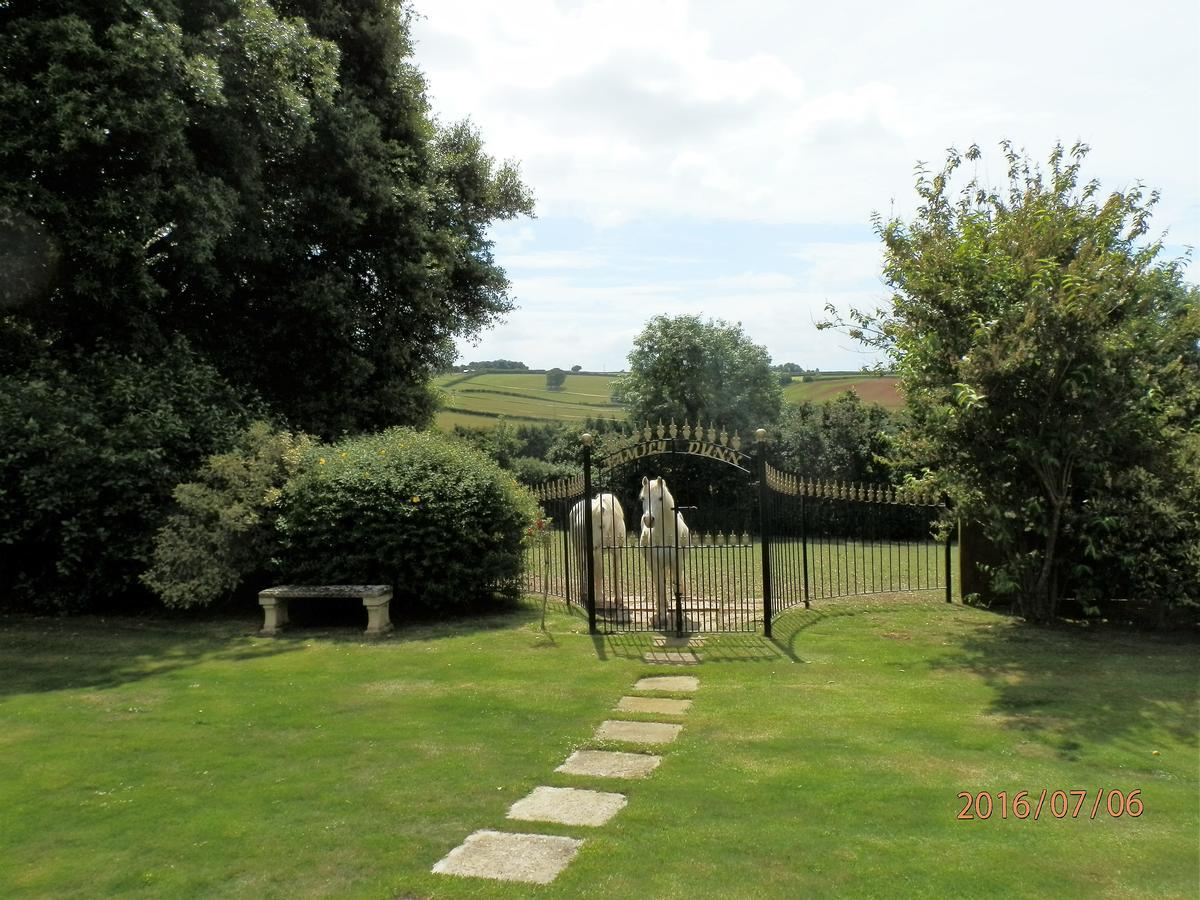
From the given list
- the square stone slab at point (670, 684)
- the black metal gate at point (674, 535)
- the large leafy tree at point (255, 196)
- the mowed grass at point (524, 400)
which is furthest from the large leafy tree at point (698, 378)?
the square stone slab at point (670, 684)

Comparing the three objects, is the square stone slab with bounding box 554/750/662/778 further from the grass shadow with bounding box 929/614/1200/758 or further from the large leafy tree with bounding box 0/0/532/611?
the large leafy tree with bounding box 0/0/532/611

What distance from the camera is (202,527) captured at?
11.7 metres

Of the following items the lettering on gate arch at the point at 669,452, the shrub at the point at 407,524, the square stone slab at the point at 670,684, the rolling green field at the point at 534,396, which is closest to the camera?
the square stone slab at the point at 670,684

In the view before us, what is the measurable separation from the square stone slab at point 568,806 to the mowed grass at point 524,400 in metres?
38.7

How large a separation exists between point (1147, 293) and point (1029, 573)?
141 inches

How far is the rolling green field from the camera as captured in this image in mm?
46281

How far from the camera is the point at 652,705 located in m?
7.62

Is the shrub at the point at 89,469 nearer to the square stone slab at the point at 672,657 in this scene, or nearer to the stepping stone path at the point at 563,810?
the square stone slab at the point at 672,657

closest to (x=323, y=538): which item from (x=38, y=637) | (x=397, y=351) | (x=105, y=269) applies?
(x=38, y=637)

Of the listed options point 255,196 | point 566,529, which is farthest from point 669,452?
point 255,196

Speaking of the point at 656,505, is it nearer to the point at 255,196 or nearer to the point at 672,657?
the point at 672,657

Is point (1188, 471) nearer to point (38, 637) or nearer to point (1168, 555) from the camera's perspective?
point (1168, 555)

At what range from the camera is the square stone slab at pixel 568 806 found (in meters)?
5.05

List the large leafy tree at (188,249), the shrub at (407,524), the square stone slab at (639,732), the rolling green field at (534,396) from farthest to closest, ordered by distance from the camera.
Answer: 1. the rolling green field at (534,396)
2. the large leafy tree at (188,249)
3. the shrub at (407,524)
4. the square stone slab at (639,732)
